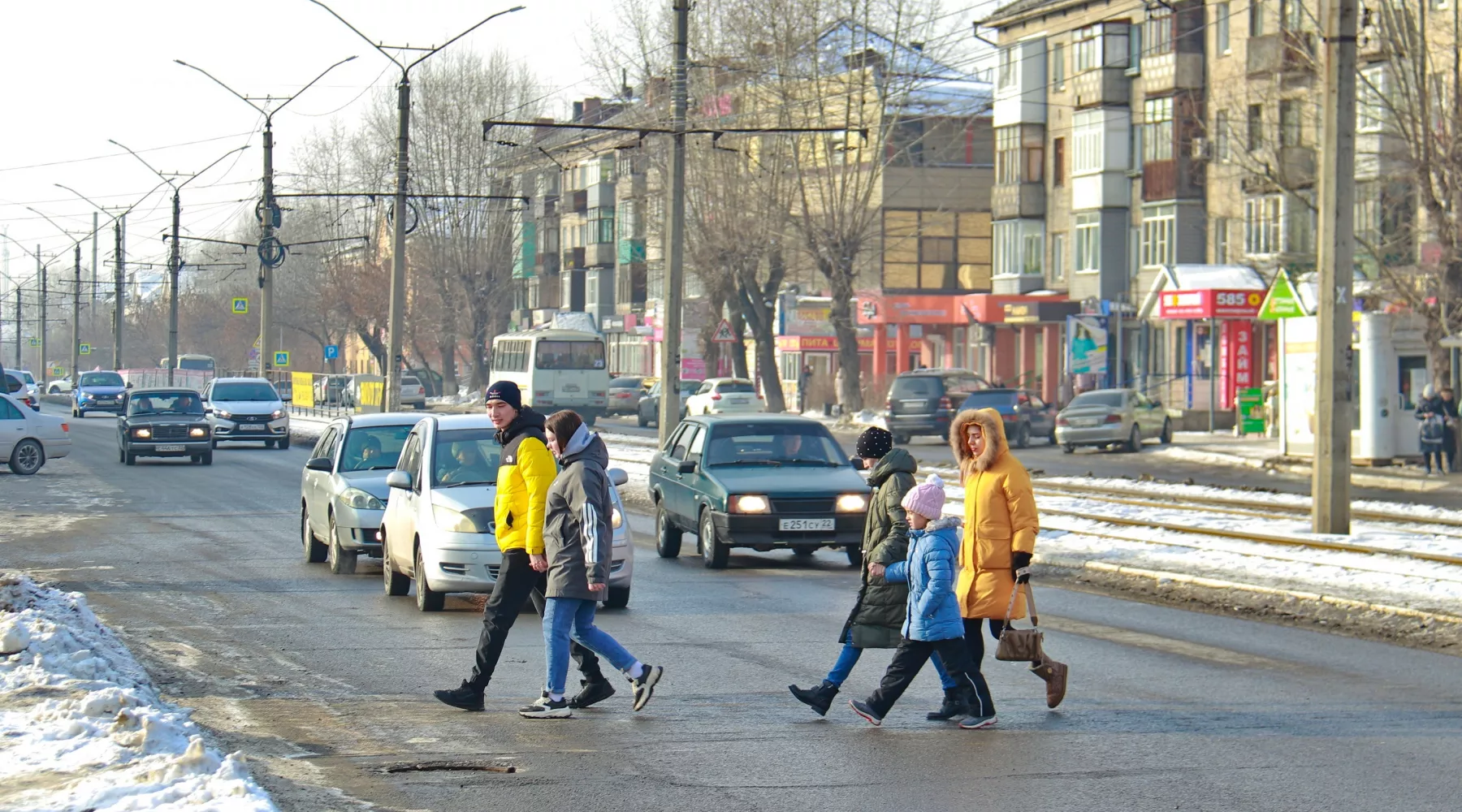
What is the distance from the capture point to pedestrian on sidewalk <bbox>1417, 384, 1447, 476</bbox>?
97.4 ft

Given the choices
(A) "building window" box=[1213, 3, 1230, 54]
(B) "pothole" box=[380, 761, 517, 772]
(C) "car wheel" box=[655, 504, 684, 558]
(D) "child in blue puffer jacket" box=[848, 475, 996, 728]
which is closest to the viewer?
(B) "pothole" box=[380, 761, 517, 772]

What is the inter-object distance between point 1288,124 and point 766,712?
29.8 metres

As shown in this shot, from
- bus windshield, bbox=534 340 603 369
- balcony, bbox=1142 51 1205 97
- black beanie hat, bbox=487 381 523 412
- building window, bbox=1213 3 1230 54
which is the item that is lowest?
black beanie hat, bbox=487 381 523 412

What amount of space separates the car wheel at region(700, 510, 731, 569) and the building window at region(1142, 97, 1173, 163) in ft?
131

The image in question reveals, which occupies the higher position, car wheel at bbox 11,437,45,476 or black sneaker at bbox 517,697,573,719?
car wheel at bbox 11,437,45,476

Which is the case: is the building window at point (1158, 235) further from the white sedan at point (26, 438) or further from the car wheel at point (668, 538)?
the car wheel at point (668, 538)

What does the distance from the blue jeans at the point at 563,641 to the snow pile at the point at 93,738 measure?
5.50ft

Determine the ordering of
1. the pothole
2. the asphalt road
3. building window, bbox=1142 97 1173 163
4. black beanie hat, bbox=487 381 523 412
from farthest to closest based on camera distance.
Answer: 1. building window, bbox=1142 97 1173 163
2. black beanie hat, bbox=487 381 523 412
3. the pothole
4. the asphalt road

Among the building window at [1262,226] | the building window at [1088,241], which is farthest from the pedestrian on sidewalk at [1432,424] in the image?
the building window at [1088,241]

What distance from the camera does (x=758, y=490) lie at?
16594 millimetres

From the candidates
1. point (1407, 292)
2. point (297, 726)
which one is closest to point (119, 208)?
point (1407, 292)

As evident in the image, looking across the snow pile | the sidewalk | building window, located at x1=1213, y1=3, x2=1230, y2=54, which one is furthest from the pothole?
building window, located at x1=1213, y1=3, x2=1230, y2=54

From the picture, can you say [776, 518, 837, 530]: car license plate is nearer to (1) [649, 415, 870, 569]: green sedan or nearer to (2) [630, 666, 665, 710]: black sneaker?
(1) [649, 415, 870, 569]: green sedan

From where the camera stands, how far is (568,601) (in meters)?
8.77
